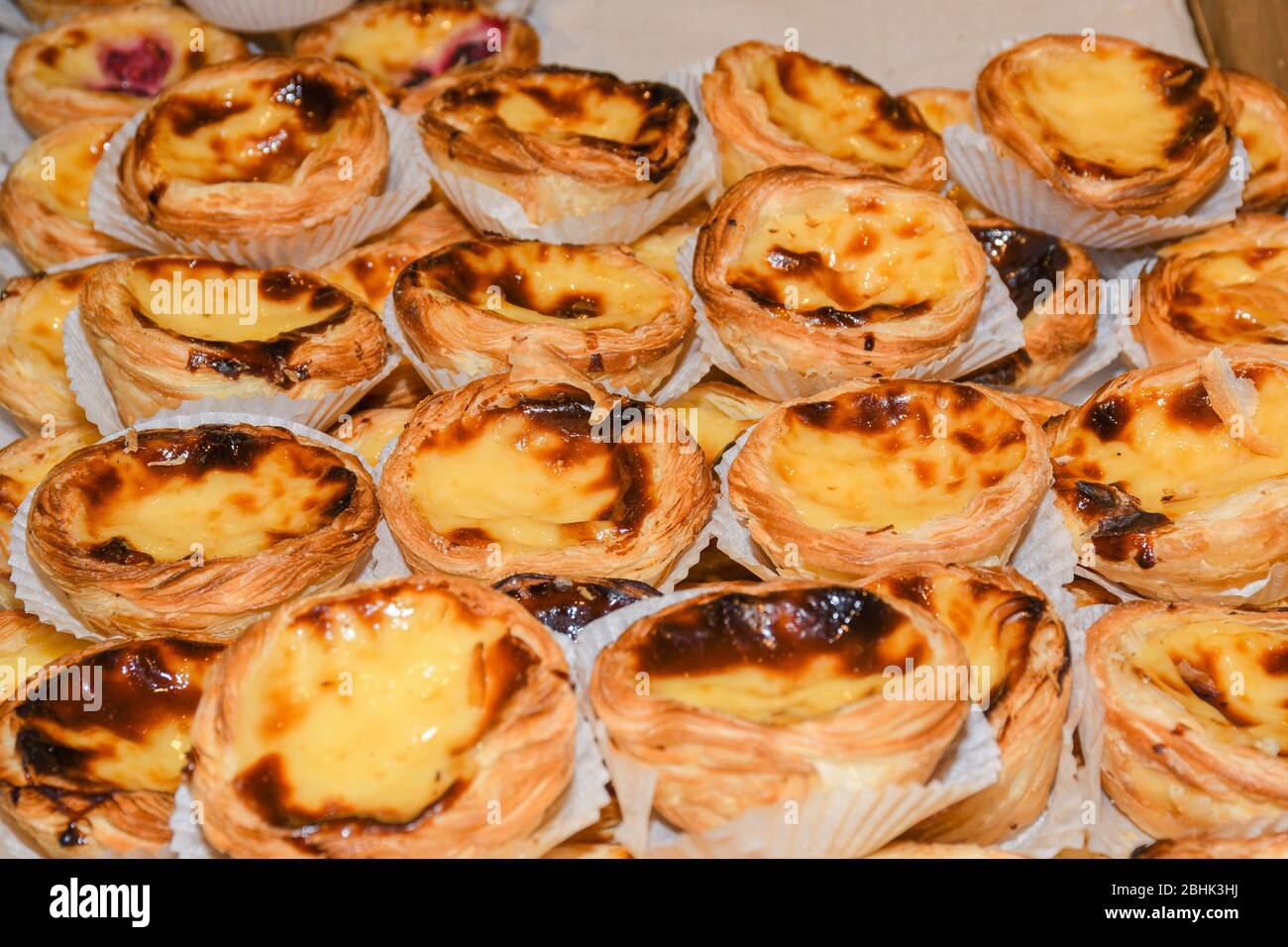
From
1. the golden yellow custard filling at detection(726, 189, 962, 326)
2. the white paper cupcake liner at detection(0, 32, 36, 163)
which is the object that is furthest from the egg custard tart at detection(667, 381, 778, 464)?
the white paper cupcake liner at detection(0, 32, 36, 163)

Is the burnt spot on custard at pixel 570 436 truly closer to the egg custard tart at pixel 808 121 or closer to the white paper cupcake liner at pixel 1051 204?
the egg custard tart at pixel 808 121

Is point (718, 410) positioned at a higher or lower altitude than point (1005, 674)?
higher

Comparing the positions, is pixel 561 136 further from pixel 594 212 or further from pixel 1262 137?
pixel 1262 137

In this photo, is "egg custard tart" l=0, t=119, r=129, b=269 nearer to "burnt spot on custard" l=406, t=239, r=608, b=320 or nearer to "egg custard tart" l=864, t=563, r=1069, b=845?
"burnt spot on custard" l=406, t=239, r=608, b=320

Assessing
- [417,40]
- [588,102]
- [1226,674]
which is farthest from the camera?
[417,40]

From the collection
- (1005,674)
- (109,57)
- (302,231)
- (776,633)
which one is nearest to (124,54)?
(109,57)

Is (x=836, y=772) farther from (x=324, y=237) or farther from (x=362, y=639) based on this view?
(x=324, y=237)

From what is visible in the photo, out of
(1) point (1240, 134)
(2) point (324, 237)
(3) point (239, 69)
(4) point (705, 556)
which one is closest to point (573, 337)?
(4) point (705, 556)
